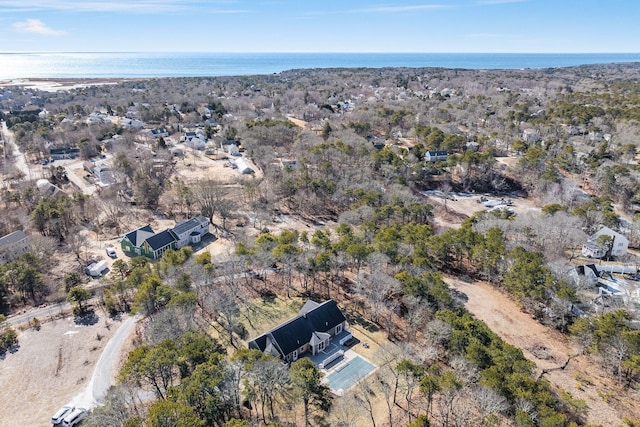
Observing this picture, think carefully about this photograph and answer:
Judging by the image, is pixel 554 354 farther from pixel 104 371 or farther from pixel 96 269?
pixel 96 269

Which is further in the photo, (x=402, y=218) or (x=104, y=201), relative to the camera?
(x=104, y=201)

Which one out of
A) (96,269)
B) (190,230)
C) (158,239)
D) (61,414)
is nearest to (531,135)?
(190,230)

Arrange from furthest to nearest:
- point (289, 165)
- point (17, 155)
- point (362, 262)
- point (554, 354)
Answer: point (17, 155) → point (289, 165) → point (362, 262) → point (554, 354)

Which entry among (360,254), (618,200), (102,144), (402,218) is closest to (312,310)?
(360,254)

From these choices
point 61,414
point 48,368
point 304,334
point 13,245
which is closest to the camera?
point 61,414

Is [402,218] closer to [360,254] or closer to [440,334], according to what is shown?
[360,254]

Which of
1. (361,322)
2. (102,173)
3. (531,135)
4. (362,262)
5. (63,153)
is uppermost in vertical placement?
(531,135)

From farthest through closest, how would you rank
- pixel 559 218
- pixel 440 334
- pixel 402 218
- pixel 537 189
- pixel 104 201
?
pixel 537 189 → pixel 104 201 → pixel 402 218 → pixel 559 218 → pixel 440 334
